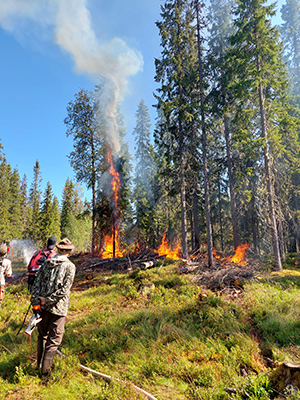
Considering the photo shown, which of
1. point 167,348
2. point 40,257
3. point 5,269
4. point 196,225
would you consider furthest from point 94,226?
point 167,348

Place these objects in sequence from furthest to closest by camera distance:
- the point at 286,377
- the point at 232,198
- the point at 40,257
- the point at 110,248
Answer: the point at 110,248, the point at 232,198, the point at 40,257, the point at 286,377

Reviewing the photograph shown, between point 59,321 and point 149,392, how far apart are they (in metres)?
1.99

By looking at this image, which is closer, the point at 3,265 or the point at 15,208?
the point at 3,265

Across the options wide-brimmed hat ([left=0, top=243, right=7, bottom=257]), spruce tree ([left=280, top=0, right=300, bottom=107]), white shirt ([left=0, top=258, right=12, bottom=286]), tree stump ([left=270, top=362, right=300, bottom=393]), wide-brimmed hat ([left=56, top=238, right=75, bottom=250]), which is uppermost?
spruce tree ([left=280, top=0, right=300, bottom=107])

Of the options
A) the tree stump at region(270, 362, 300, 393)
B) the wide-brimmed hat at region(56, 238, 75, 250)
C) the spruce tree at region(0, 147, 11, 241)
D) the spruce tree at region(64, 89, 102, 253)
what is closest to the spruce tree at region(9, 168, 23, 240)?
the spruce tree at region(0, 147, 11, 241)

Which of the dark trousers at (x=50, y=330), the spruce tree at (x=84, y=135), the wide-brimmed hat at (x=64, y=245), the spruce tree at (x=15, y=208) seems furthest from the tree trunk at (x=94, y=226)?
the spruce tree at (x=15, y=208)

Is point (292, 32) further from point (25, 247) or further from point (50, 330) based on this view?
point (25, 247)

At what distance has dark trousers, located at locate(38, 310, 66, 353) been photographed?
4035mm

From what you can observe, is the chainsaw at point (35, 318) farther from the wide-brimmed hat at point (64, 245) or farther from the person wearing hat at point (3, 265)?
the person wearing hat at point (3, 265)

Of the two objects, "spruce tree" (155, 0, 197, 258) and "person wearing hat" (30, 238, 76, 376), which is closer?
"person wearing hat" (30, 238, 76, 376)

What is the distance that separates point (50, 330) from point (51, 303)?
0.50 metres

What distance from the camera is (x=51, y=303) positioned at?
4.09 meters

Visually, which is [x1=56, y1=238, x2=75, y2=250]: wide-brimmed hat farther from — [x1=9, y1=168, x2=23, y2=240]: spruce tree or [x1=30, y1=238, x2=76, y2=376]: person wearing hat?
[x1=9, y1=168, x2=23, y2=240]: spruce tree

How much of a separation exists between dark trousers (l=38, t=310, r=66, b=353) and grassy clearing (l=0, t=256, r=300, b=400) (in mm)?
500
